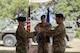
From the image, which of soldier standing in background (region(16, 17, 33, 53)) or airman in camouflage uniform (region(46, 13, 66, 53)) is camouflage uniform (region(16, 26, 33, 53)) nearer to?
soldier standing in background (region(16, 17, 33, 53))

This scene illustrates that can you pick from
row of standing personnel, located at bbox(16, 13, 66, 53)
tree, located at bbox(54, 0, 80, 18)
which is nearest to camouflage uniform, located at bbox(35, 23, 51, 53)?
row of standing personnel, located at bbox(16, 13, 66, 53)

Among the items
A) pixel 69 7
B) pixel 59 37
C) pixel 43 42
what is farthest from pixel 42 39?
pixel 69 7

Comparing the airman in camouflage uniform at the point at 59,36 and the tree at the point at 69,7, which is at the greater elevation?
the tree at the point at 69,7

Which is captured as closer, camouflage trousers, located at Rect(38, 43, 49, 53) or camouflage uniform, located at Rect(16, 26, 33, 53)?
camouflage uniform, located at Rect(16, 26, 33, 53)

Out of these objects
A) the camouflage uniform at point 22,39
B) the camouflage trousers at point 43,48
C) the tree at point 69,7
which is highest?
the tree at point 69,7

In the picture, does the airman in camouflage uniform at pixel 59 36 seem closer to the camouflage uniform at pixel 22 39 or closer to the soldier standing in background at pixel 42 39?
the soldier standing in background at pixel 42 39

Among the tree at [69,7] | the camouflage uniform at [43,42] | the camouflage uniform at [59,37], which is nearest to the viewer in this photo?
the camouflage uniform at [59,37]

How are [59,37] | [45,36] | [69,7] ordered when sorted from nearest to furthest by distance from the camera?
[59,37] → [45,36] → [69,7]

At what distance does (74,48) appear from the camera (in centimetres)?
472

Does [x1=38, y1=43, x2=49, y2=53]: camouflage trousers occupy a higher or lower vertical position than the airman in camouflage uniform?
lower

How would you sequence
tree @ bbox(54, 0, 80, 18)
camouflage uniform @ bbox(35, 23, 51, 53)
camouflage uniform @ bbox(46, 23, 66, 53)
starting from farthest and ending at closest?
tree @ bbox(54, 0, 80, 18), camouflage uniform @ bbox(35, 23, 51, 53), camouflage uniform @ bbox(46, 23, 66, 53)

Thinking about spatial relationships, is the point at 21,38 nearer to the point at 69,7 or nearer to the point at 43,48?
the point at 43,48

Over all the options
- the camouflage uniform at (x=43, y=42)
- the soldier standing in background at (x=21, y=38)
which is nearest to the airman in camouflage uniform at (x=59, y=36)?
the camouflage uniform at (x=43, y=42)

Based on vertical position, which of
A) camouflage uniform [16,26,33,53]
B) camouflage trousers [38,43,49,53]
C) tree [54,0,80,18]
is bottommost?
camouflage trousers [38,43,49,53]
